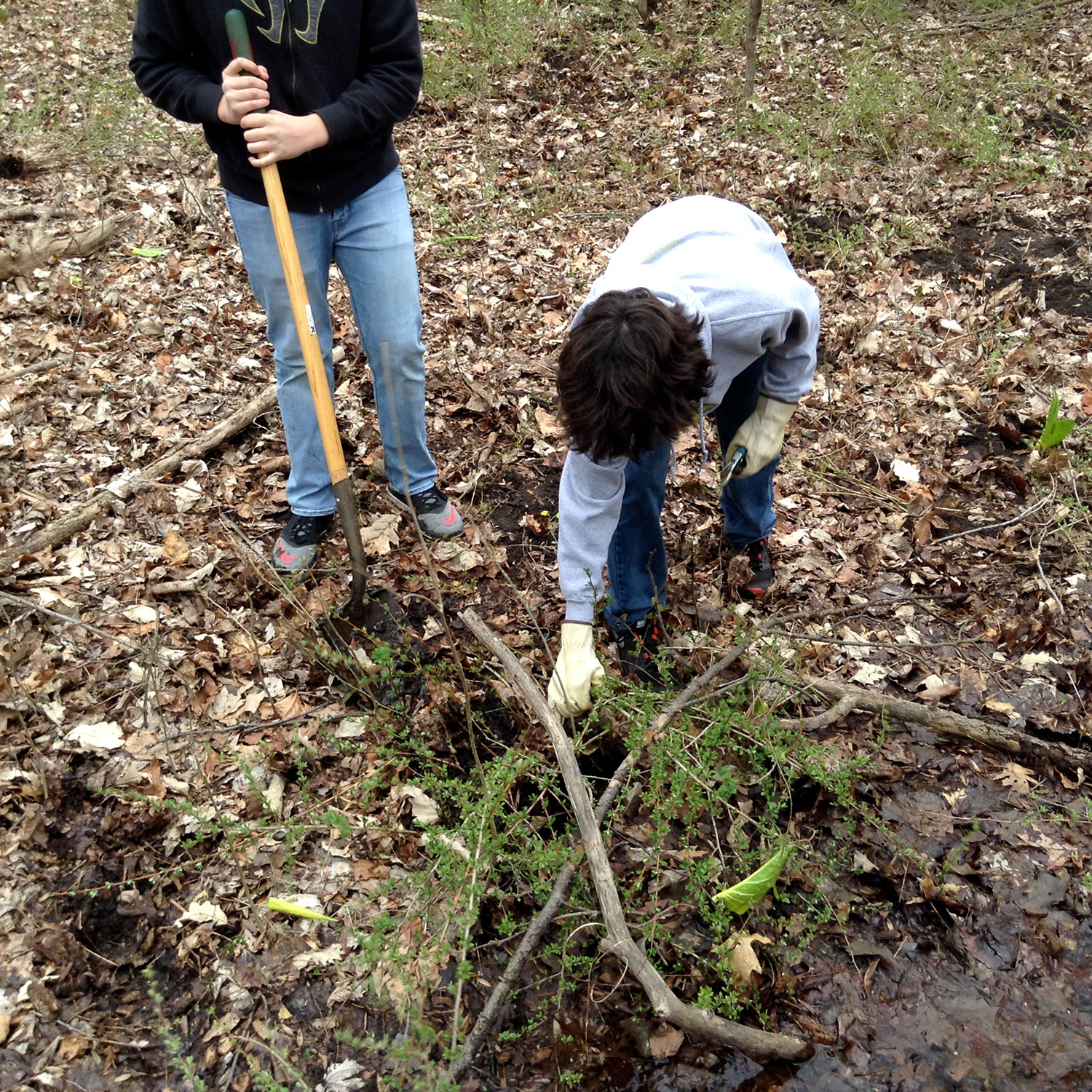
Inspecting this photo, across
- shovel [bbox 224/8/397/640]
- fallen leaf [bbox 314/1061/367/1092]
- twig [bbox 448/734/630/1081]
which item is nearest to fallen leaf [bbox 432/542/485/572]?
shovel [bbox 224/8/397/640]

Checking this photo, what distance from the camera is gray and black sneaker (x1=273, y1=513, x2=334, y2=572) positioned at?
10.3 feet

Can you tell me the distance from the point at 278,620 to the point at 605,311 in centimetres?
185

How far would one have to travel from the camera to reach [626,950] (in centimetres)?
199

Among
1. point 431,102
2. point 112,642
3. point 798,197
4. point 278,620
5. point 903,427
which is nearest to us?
point 112,642

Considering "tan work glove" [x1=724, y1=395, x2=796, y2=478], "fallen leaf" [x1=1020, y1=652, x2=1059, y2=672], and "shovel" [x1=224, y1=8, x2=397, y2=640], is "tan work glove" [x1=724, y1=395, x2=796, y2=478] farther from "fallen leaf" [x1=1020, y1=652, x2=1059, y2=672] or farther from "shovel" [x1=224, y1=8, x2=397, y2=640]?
"shovel" [x1=224, y1=8, x2=397, y2=640]

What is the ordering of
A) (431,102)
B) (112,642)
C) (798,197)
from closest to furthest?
(112,642)
(798,197)
(431,102)

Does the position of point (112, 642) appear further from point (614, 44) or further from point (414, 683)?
point (614, 44)

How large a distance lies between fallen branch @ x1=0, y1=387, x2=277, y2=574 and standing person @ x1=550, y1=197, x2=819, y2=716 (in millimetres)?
2035

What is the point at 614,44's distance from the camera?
805 centimetres

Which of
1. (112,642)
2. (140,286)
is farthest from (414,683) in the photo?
(140,286)

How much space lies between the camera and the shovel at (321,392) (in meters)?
2.52

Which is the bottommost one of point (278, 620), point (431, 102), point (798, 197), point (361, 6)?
point (278, 620)

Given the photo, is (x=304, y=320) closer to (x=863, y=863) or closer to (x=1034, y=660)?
(x=863, y=863)

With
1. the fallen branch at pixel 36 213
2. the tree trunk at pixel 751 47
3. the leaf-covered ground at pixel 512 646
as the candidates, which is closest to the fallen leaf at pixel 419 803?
the leaf-covered ground at pixel 512 646
